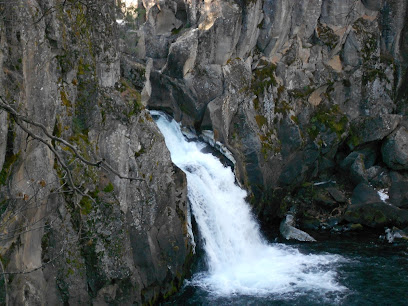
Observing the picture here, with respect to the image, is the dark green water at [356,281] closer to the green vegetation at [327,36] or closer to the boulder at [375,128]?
the boulder at [375,128]

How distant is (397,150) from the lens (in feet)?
76.5

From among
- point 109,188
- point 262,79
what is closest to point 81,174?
point 109,188

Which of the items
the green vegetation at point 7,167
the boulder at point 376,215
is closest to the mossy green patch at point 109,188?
the green vegetation at point 7,167

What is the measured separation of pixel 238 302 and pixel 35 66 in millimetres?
9943

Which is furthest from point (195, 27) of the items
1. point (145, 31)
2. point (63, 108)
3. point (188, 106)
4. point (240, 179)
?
point (63, 108)

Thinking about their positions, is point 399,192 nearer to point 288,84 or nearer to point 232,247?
point 288,84

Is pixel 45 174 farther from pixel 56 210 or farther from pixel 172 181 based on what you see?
pixel 172 181

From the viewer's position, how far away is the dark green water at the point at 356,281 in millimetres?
14281

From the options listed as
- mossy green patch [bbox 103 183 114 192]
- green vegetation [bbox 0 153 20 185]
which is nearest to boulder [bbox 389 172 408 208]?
mossy green patch [bbox 103 183 114 192]

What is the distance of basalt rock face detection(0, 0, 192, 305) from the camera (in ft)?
29.3

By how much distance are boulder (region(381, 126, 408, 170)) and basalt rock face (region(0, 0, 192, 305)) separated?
13.9 metres

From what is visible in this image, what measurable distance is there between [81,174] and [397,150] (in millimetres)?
18652

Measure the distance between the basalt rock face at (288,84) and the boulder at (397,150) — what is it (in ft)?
0.19

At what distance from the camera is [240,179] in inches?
797
